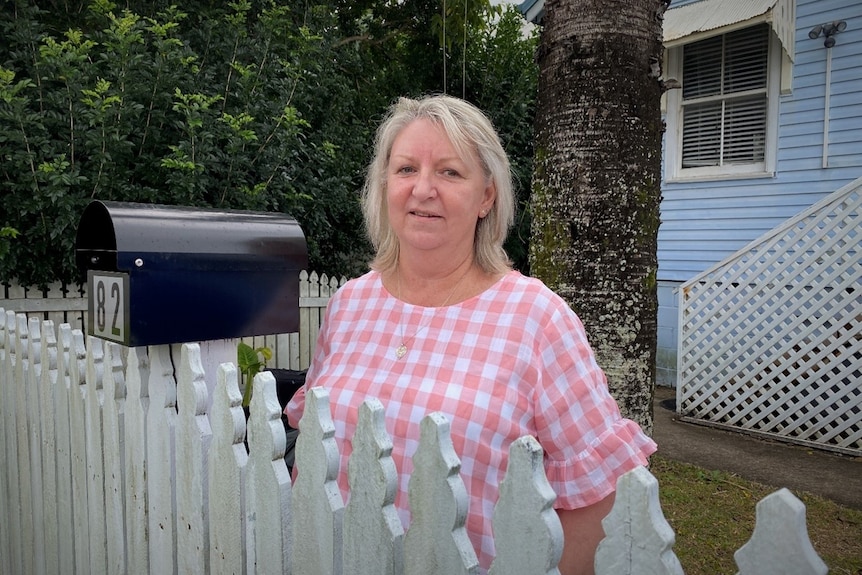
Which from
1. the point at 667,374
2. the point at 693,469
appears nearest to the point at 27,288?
the point at 693,469

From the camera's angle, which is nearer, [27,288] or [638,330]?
[638,330]

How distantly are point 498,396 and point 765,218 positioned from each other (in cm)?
720

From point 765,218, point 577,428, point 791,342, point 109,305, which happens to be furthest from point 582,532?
point 765,218

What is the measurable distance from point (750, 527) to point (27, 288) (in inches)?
209

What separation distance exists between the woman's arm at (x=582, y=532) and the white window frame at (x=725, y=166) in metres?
7.21

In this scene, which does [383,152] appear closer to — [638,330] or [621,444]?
[621,444]

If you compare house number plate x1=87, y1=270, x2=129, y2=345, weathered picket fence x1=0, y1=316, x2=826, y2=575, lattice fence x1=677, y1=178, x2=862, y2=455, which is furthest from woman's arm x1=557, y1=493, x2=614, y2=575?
lattice fence x1=677, y1=178, x2=862, y2=455

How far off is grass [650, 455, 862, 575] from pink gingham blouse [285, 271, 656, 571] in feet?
7.51

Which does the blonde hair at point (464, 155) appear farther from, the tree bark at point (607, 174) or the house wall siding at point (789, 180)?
the house wall siding at point (789, 180)

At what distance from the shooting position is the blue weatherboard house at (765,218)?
5.75 meters

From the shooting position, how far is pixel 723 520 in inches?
155

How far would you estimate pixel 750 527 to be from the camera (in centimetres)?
384

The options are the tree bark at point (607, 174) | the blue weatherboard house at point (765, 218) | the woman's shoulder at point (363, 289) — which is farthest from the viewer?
the blue weatherboard house at point (765, 218)

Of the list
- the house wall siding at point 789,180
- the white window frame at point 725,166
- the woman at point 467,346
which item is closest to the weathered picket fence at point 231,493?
the woman at point 467,346
